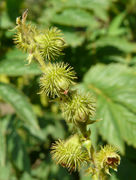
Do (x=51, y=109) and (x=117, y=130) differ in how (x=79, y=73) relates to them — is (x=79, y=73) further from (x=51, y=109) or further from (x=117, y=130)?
(x=117, y=130)

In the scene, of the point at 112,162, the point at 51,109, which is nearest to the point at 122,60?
the point at 51,109

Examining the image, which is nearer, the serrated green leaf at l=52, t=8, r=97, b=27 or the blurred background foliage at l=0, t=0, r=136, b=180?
the blurred background foliage at l=0, t=0, r=136, b=180

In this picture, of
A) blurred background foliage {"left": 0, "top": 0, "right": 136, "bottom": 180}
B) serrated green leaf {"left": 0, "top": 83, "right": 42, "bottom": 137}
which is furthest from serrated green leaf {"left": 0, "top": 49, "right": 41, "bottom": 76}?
serrated green leaf {"left": 0, "top": 83, "right": 42, "bottom": 137}

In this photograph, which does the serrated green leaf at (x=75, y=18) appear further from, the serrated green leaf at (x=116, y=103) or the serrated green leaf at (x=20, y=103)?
the serrated green leaf at (x=20, y=103)

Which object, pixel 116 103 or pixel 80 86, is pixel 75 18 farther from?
pixel 116 103

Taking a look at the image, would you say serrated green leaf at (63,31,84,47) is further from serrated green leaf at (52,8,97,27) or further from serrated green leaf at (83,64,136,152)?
serrated green leaf at (83,64,136,152)

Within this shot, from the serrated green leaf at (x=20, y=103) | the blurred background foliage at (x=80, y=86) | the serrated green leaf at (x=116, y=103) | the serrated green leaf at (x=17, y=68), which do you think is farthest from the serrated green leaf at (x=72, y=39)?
the serrated green leaf at (x=20, y=103)

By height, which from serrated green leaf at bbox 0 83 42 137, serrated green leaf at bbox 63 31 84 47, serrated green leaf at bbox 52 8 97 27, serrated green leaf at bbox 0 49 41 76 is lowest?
serrated green leaf at bbox 0 83 42 137
